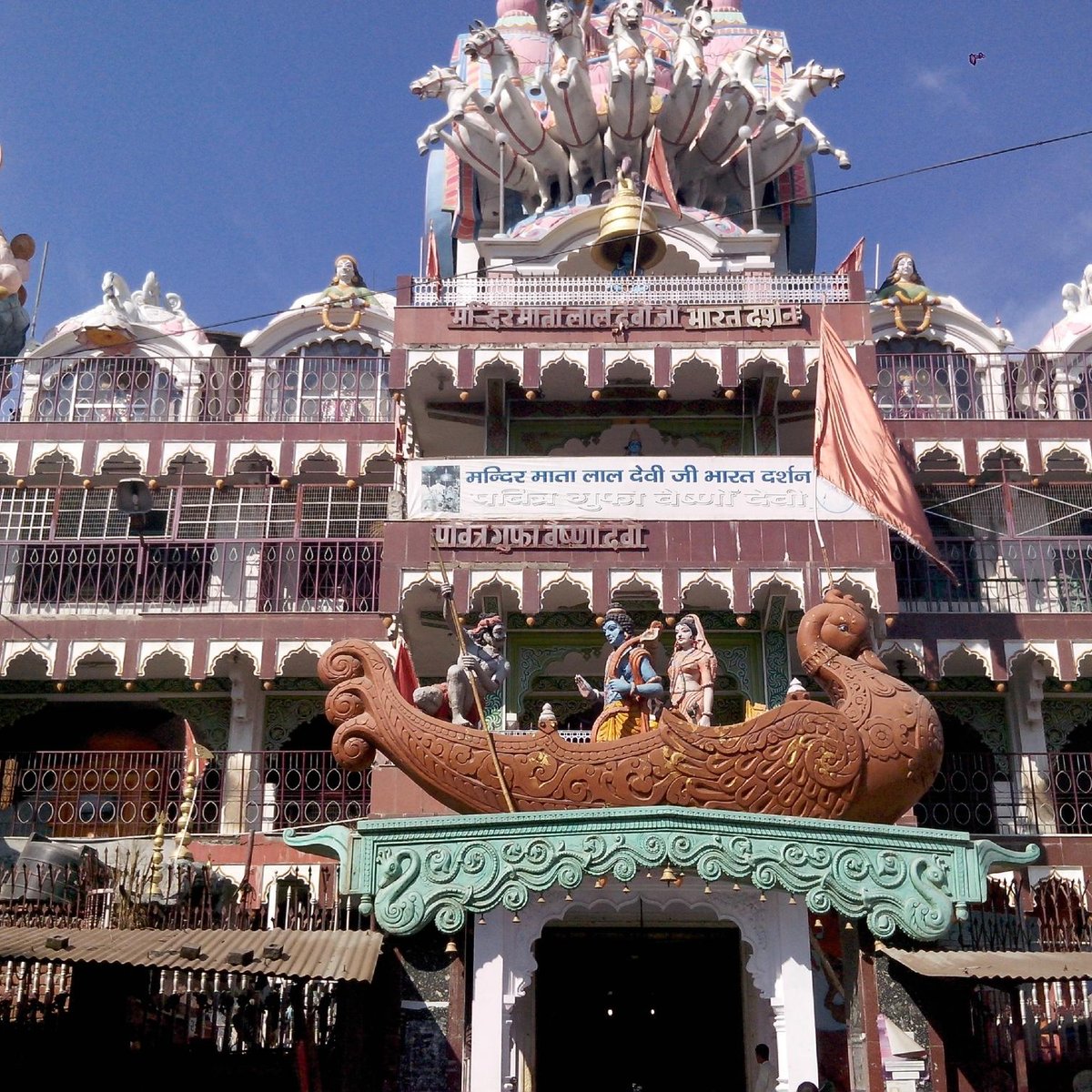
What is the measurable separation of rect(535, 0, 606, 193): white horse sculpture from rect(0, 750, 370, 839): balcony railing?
11906 millimetres

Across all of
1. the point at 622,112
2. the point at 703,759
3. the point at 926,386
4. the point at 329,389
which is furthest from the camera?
the point at 329,389

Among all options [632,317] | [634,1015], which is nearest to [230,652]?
[632,317]

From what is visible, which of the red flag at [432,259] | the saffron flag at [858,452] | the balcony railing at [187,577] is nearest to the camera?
the saffron flag at [858,452]

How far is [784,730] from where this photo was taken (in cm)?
1402

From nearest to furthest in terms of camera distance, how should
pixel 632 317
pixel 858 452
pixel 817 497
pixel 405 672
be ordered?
pixel 858 452 → pixel 405 672 → pixel 817 497 → pixel 632 317

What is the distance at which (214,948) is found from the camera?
13617mm

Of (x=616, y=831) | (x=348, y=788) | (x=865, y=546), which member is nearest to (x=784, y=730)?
(x=616, y=831)

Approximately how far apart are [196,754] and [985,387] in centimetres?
1536

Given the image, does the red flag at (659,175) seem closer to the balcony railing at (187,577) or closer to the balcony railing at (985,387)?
the balcony railing at (985,387)

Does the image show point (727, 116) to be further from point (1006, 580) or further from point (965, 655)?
point (965, 655)

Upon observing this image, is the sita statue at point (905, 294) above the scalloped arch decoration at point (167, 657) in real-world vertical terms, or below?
above

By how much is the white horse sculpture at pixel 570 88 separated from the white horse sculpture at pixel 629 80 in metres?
0.42

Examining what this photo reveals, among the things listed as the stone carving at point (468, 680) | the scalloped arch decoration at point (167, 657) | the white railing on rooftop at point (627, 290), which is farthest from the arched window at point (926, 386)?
the scalloped arch decoration at point (167, 657)

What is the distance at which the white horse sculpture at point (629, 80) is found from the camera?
24.3m
